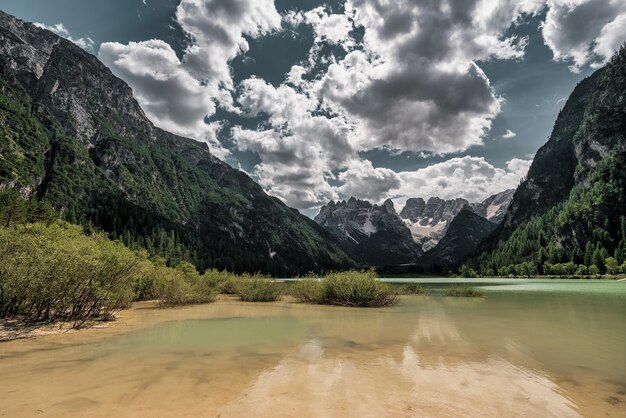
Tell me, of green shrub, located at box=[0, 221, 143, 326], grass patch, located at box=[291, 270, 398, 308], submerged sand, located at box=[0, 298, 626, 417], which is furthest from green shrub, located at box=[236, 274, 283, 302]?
submerged sand, located at box=[0, 298, 626, 417]

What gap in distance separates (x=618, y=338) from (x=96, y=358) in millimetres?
26938

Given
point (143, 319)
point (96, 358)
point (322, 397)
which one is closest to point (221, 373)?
point (322, 397)

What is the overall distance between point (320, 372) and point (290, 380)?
1499 mm

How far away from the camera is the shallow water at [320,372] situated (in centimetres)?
962

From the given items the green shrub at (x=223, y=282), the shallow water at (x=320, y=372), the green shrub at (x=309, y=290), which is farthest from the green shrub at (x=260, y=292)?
the shallow water at (x=320, y=372)

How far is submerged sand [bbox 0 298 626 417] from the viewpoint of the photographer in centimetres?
946

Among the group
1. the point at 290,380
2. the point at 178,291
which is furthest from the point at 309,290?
the point at 290,380

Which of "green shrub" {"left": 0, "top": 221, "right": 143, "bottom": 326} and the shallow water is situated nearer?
the shallow water

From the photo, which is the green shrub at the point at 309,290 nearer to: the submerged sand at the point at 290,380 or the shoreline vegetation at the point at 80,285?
the shoreline vegetation at the point at 80,285

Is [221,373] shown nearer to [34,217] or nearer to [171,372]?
[171,372]

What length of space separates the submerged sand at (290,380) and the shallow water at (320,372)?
0.05m

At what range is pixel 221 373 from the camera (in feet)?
42.5

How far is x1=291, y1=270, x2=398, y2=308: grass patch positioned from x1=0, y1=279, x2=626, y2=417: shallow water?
1548 cm

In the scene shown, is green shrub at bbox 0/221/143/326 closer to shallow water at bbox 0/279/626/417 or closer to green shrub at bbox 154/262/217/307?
shallow water at bbox 0/279/626/417
